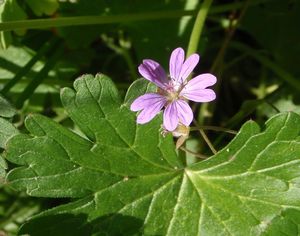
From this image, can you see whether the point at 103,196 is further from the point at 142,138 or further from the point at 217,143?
the point at 217,143

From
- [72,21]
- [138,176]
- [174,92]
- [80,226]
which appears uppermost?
[72,21]

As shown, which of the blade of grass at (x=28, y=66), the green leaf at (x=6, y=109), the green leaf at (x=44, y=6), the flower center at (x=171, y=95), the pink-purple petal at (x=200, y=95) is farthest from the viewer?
the blade of grass at (x=28, y=66)

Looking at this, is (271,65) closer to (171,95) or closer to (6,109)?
(171,95)

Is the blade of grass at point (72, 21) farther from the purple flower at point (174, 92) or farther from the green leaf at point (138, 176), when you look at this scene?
the purple flower at point (174, 92)

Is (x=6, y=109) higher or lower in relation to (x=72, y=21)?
lower

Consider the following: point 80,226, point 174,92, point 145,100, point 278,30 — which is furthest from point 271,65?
point 80,226

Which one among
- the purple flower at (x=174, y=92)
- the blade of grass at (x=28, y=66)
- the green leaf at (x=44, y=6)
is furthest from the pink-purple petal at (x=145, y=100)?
the blade of grass at (x=28, y=66)

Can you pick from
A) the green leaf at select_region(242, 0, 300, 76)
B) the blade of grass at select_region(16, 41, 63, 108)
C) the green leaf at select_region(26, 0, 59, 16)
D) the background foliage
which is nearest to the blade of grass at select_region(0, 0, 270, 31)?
the background foliage

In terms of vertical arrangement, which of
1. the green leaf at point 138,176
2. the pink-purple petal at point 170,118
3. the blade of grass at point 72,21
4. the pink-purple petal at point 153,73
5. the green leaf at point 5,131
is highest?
the blade of grass at point 72,21
